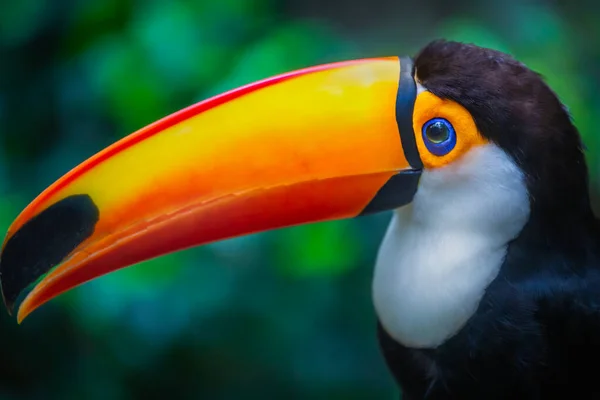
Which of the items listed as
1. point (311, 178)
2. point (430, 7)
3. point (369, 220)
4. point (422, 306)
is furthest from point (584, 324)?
point (430, 7)

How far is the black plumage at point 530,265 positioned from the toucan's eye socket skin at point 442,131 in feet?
0.04

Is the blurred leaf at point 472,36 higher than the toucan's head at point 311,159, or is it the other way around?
the toucan's head at point 311,159

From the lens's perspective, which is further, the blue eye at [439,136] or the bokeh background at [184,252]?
the bokeh background at [184,252]

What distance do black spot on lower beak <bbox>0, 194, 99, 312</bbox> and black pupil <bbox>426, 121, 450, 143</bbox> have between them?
1.65 ft

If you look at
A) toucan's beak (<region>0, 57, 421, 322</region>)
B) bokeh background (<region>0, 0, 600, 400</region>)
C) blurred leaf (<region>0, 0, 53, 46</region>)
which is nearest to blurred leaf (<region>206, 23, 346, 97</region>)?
bokeh background (<region>0, 0, 600, 400</region>)

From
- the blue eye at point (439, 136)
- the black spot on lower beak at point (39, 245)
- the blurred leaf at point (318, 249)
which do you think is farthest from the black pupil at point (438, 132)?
the blurred leaf at point (318, 249)

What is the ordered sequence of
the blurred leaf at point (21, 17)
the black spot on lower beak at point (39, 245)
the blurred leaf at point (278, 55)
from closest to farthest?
the black spot on lower beak at point (39, 245) → the blurred leaf at point (278, 55) → the blurred leaf at point (21, 17)

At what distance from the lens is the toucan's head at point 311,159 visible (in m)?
1.14

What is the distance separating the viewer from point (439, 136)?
1.15 meters

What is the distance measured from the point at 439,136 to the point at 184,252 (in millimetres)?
1007

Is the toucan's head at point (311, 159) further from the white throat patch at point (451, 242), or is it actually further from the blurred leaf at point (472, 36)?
the blurred leaf at point (472, 36)

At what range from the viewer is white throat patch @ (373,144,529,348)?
1.15 meters

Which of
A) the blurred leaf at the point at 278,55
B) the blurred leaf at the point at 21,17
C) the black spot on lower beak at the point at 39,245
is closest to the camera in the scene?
the black spot on lower beak at the point at 39,245

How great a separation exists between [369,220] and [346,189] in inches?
33.3
